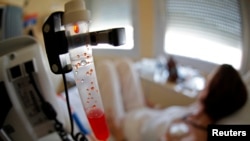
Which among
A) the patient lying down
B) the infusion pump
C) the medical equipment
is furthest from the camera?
the patient lying down

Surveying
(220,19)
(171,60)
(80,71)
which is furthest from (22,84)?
(171,60)

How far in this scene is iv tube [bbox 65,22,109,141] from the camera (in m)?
0.32

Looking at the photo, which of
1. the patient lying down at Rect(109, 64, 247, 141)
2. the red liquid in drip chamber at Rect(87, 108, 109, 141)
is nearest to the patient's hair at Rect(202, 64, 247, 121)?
the patient lying down at Rect(109, 64, 247, 141)

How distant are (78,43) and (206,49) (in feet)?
1.75

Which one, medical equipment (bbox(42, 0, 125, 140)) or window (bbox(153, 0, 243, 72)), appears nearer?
medical equipment (bbox(42, 0, 125, 140))

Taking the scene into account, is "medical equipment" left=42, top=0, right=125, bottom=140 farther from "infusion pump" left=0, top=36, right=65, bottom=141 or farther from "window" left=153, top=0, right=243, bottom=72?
"window" left=153, top=0, right=243, bottom=72

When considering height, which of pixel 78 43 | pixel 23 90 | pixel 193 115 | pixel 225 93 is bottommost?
pixel 193 115

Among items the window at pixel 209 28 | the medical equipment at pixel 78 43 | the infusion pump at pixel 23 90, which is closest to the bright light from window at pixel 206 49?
the window at pixel 209 28

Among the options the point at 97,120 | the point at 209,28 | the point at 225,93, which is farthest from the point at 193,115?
the point at 97,120

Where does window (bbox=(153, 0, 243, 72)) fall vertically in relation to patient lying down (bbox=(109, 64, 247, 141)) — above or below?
above

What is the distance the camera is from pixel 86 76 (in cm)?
35

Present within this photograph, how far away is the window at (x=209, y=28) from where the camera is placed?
50 centimetres

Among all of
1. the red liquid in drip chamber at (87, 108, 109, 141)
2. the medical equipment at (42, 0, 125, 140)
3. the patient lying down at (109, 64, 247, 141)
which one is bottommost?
the patient lying down at (109, 64, 247, 141)

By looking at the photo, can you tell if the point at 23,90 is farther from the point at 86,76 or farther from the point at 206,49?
the point at 206,49
